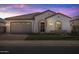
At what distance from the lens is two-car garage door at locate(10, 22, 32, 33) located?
267 inches

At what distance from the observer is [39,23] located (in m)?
6.84

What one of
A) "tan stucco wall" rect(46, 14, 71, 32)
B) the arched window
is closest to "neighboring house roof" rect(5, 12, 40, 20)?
"tan stucco wall" rect(46, 14, 71, 32)

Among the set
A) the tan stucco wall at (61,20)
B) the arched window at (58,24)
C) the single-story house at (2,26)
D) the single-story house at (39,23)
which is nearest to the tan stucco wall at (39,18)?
the single-story house at (39,23)

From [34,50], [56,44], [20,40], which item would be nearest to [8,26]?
[20,40]

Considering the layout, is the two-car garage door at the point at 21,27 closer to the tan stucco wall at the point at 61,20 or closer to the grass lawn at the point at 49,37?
the grass lawn at the point at 49,37

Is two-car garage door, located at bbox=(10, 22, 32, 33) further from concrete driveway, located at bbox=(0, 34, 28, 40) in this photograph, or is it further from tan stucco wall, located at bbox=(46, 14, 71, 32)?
tan stucco wall, located at bbox=(46, 14, 71, 32)

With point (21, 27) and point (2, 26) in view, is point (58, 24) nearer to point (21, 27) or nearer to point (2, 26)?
point (21, 27)

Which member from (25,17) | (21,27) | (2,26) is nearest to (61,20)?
(25,17)

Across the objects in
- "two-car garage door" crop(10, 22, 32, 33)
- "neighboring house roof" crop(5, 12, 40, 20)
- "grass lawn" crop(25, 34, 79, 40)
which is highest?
"neighboring house roof" crop(5, 12, 40, 20)

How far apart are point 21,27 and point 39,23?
1.68 feet

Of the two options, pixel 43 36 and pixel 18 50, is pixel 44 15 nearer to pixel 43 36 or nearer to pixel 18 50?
pixel 43 36

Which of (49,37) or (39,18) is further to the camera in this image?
(39,18)

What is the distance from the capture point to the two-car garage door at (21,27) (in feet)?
22.2
